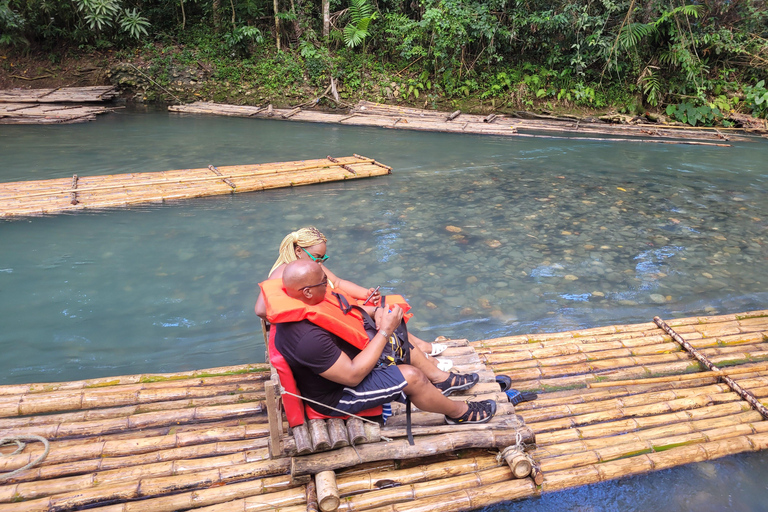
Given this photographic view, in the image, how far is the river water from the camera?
4098mm

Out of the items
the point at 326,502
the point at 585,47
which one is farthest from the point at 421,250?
the point at 585,47

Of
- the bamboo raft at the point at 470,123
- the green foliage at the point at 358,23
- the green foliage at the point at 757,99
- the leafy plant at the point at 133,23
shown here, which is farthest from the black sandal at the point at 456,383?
the leafy plant at the point at 133,23

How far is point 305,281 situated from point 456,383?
1280mm

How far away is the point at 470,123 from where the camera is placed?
12.4 m

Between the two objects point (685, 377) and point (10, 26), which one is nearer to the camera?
point (685, 377)

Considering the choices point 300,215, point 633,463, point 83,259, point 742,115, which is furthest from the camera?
point 742,115

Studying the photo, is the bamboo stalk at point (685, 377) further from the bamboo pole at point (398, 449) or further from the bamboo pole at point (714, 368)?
the bamboo pole at point (398, 449)

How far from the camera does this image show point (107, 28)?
16.0m

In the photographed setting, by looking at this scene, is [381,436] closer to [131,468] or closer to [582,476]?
[582,476]

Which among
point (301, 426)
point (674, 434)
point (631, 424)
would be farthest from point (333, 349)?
point (674, 434)

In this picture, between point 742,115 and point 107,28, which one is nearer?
point 742,115

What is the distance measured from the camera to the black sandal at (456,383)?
3084 mm

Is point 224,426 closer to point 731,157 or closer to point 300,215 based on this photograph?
point 300,215

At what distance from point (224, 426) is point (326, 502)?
83cm
